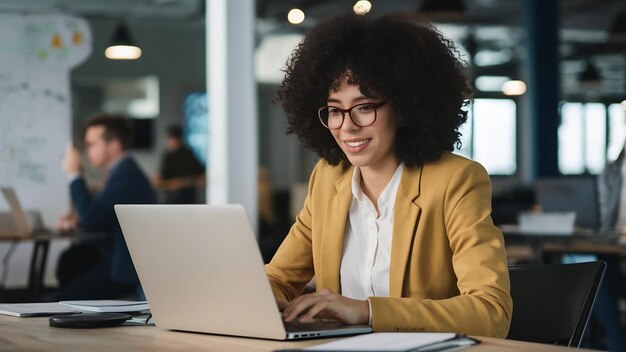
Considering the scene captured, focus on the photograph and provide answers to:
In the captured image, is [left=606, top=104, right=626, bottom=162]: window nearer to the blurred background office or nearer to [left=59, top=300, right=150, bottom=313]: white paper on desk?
the blurred background office

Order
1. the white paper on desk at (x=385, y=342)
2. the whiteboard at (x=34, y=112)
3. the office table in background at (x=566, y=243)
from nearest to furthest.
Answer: the white paper on desk at (x=385, y=342), the office table in background at (x=566, y=243), the whiteboard at (x=34, y=112)

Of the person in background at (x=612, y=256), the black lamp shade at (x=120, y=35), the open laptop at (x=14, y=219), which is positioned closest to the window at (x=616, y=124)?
the black lamp shade at (x=120, y=35)

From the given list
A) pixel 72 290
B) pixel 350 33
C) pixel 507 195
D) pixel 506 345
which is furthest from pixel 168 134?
pixel 506 345

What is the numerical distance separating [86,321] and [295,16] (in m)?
10.4

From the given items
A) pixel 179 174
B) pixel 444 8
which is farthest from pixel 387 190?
pixel 179 174

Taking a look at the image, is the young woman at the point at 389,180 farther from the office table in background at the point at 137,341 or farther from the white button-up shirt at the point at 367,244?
the office table in background at the point at 137,341

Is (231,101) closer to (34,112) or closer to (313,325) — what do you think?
(34,112)

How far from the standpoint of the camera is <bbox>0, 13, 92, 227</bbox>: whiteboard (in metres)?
7.23

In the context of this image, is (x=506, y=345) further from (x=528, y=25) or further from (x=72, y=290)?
(x=528, y=25)

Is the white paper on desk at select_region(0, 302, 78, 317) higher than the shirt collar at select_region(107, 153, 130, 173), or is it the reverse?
the shirt collar at select_region(107, 153, 130, 173)

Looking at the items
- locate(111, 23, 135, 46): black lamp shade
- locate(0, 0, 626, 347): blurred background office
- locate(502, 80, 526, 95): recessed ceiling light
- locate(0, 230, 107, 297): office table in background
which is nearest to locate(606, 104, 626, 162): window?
locate(0, 0, 626, 347): blurred background office

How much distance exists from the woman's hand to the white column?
6.17 meters

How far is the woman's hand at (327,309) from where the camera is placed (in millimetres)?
1800

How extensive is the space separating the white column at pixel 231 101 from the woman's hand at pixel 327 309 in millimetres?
6173
